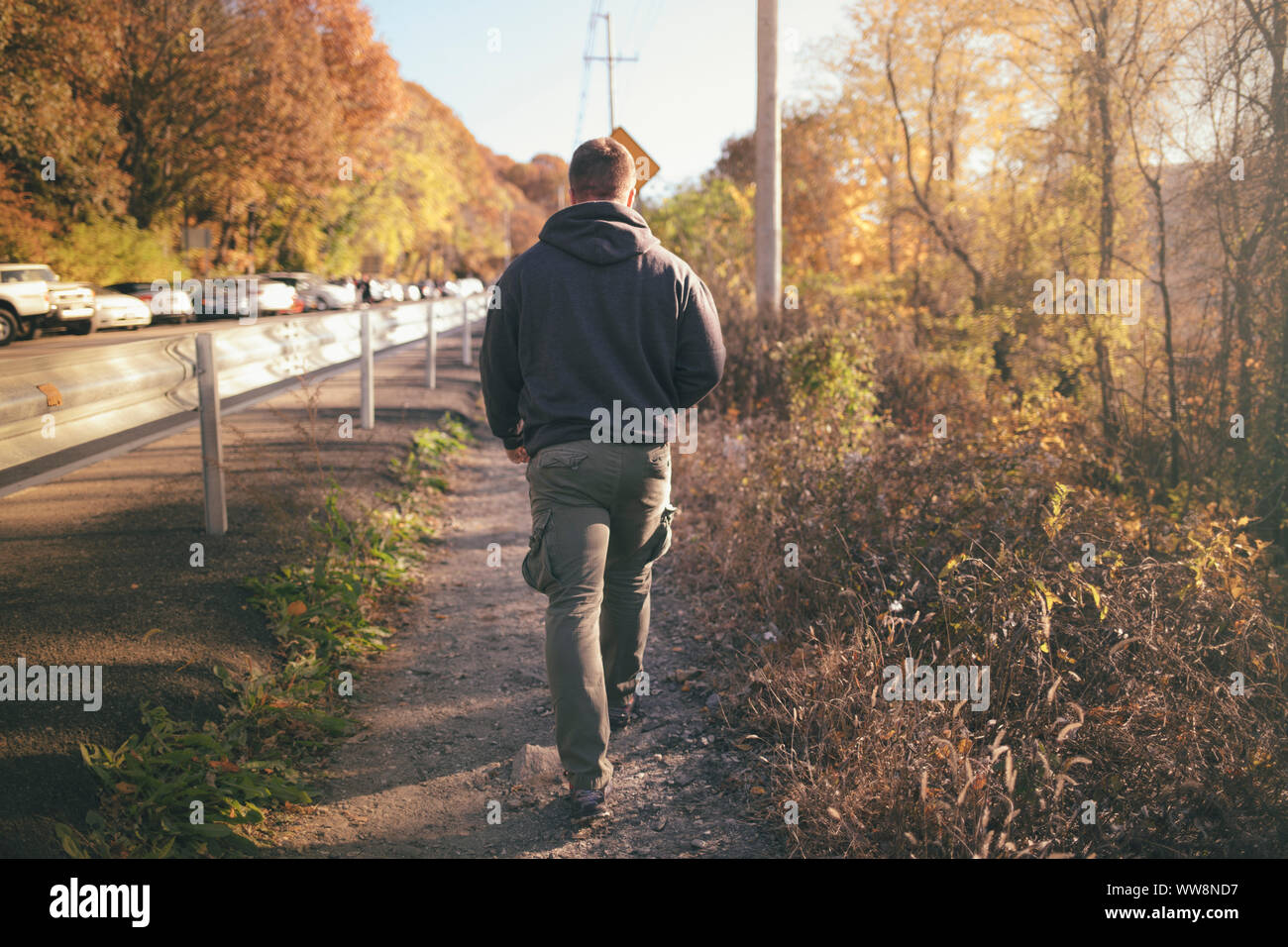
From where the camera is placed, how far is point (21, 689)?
3.20 meters

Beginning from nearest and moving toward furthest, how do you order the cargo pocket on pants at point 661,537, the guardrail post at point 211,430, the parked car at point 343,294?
the cargo pocket on pants at point 661,537
the guardrail post at point 211,430
the parked car at point 343,294

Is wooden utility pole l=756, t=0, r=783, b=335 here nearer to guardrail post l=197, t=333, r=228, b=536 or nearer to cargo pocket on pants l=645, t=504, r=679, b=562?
guardrail post l=197, t=333, r=228, b=536

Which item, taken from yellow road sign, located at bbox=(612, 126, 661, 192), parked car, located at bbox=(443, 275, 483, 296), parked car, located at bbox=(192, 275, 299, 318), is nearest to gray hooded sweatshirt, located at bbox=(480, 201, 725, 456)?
yellow road sign, located at bbox=(612, 126, 661, 192)

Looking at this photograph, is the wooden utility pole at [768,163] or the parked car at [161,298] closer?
the wooden utility pole at [768,163]

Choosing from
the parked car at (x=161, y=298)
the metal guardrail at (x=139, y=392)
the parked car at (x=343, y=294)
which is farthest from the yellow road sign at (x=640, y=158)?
the parked car at (x=343, y=294)

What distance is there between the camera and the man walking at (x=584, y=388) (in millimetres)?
3127

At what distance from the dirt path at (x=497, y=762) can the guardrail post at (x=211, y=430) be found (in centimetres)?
121

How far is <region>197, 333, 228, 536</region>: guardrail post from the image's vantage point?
5.05 m

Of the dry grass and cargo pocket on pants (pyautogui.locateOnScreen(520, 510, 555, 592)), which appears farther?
cargo pocket on pants (pyautogui.locateOnScreen(520, 510, 555, 592))

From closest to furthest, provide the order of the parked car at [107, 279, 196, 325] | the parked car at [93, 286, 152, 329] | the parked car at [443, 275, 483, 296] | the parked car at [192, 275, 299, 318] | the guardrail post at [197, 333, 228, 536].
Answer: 1. the guardrail post at [197, 333, 228, 536]
2. the parked car at [93, 286, 152, 329]
3. the parked car at [107, 279, 196, 325]
4. the parked car at [192, 275, 299, 318]
5. the parked car at [443, 275, 483, 296]

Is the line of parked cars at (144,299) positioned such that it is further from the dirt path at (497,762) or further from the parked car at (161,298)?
the dirt path at (497,762)

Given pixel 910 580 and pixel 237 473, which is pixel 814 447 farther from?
pixel 237 473

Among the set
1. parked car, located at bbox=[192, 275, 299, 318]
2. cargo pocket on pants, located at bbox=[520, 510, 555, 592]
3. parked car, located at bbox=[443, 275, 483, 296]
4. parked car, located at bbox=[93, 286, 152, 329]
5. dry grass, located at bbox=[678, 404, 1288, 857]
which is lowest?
dry grass, located at bbox=[678, 404, 1288, 857]

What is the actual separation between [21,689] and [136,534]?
1955 millimetres
